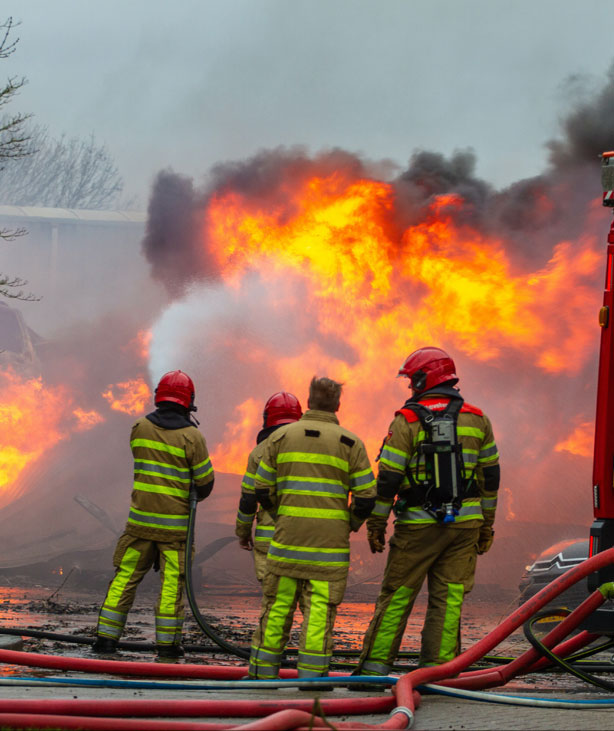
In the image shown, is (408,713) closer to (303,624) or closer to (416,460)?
(303,624)

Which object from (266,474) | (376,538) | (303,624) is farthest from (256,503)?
(303,624)

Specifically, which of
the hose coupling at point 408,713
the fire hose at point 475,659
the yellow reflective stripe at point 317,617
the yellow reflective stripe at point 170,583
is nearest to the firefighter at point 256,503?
the yellow reflective stripe at point 170,583

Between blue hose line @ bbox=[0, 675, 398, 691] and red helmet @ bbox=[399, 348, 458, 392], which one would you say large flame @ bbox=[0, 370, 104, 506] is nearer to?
red helmet @ bbox=[399, 348, 458, 392]

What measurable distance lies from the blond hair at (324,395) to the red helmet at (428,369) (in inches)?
16.6

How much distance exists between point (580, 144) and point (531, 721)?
10.8 meters

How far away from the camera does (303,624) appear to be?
4.80 metres

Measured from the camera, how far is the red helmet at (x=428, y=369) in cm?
524

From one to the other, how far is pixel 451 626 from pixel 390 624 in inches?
12.4

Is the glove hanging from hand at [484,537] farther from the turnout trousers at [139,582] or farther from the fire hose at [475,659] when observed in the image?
the turnout trousers at [139,582]

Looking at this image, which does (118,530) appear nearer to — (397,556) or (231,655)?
(231,655)

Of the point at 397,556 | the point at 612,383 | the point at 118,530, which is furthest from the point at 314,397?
the point at 118,530

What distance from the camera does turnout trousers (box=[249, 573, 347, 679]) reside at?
184 inches

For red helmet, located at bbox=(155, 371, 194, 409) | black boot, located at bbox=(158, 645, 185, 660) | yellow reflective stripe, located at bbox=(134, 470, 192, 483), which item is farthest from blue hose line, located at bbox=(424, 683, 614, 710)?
red helmet, located at bbox=(155, 371, 194, 409)

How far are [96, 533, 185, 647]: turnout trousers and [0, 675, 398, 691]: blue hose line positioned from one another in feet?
6.04
